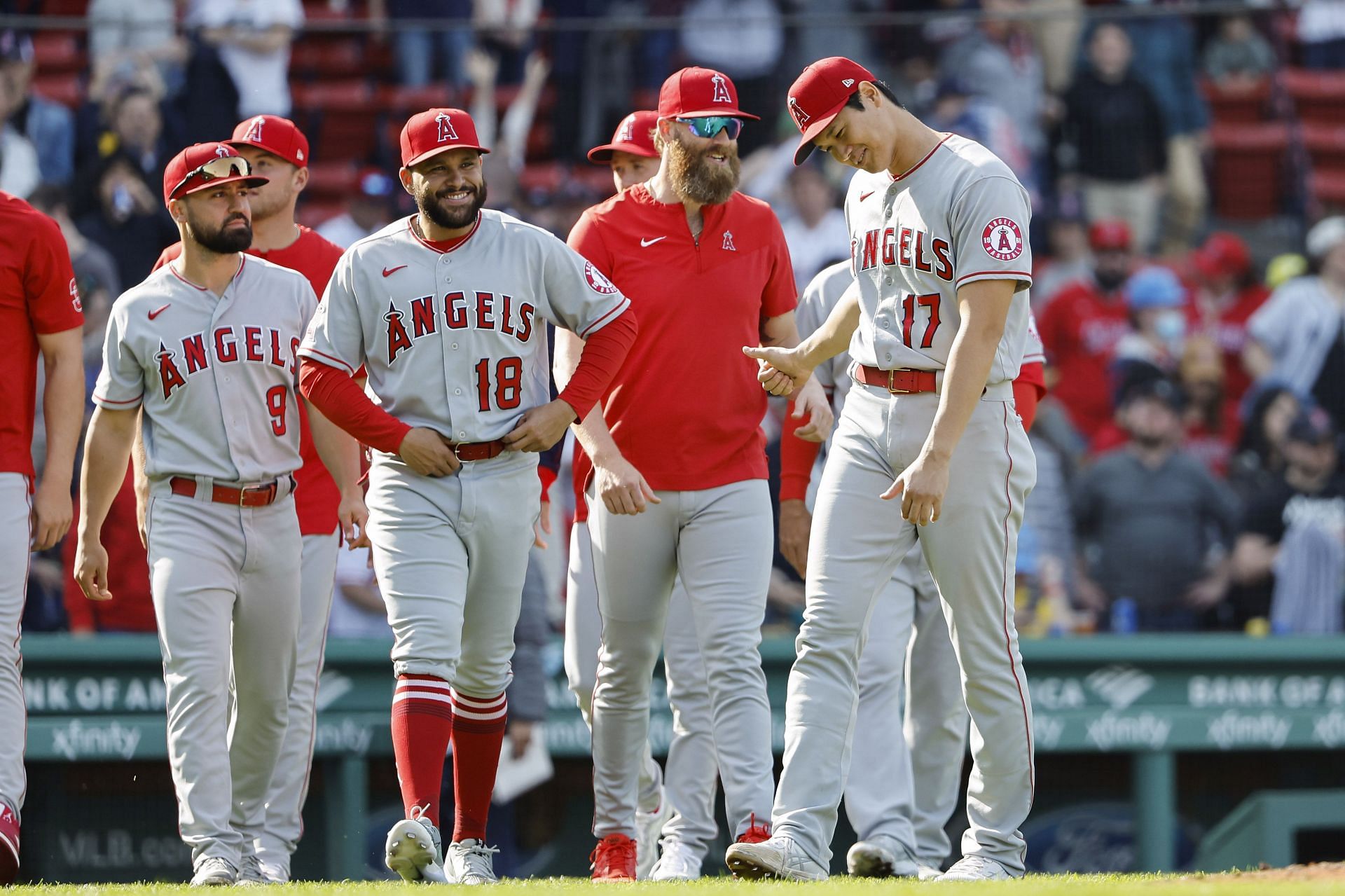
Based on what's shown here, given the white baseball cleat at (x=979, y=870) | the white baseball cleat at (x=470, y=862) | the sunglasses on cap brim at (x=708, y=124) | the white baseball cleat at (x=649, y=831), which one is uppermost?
the sunglasses on cap brim at (x=708, y=124)

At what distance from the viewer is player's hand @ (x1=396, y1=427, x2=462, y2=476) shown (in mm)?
4457

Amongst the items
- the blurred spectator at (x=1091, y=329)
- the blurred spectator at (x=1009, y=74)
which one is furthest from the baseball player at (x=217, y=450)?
the blurred spectator at (x=1009, y=74)

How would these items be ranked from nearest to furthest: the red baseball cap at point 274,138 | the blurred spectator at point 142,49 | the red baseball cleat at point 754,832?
the red baseball cleat at point 754,832, the red baseball cap at point 274,138, the blurred spectator at point 142,49

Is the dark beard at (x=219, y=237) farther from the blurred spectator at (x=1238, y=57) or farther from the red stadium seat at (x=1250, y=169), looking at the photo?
the red stadium seat at (x=1250, y=169)

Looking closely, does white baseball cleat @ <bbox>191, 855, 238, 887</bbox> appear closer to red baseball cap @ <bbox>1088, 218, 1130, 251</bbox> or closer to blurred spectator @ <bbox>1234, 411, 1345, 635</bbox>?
blurred spectator @ <bbox>1234, 411, 1345, 635</bbox>

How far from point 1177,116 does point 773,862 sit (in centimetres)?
696

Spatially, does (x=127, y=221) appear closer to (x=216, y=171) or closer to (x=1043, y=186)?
(x=216, y=171)

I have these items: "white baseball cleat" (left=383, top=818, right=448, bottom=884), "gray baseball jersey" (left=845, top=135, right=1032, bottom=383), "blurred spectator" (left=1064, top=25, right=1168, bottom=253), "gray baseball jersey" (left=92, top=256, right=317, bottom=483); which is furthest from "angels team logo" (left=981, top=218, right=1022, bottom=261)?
"blurred spectator" (left=1064, top=25, right=1168, bottom=253)

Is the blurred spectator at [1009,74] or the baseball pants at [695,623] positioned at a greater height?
the blurred spectator at [1009,74]

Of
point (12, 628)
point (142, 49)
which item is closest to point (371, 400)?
point (12, 628)

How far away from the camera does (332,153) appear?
29.5 ft

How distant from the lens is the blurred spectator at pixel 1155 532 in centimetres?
819

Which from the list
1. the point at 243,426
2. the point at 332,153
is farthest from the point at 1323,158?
the point at 243,426

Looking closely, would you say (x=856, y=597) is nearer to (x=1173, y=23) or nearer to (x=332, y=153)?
(x=332, y=153)
